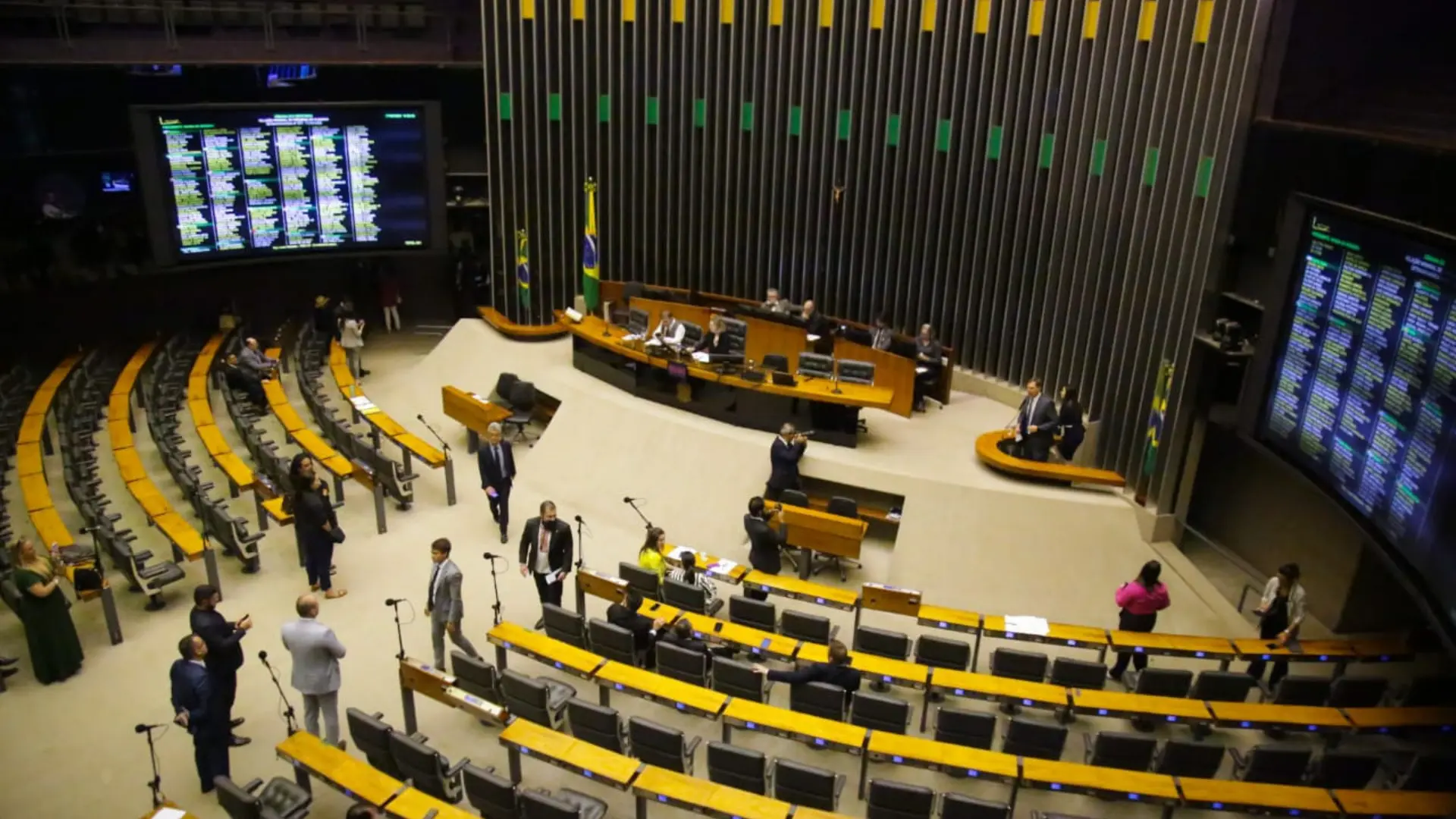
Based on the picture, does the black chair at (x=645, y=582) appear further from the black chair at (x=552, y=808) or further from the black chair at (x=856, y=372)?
the black chair at (x=856, y=372)

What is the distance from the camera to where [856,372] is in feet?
37.1

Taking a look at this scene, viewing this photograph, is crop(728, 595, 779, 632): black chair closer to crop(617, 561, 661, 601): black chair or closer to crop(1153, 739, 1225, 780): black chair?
crop(617, 561, 661, 601): black chair

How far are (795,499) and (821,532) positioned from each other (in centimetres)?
58

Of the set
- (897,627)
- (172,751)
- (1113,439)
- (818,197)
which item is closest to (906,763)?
(897,627)

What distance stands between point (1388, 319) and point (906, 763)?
174 inches

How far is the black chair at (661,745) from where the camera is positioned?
21.9 ft

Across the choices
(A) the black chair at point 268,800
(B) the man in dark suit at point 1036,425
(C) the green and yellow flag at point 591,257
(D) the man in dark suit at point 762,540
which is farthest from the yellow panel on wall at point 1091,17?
(A) the black chair at point 268,800

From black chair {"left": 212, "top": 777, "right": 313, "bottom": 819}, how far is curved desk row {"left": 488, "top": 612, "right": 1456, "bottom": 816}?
1.23 metres

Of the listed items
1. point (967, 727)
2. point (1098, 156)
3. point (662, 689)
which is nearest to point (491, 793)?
point (662, 689)

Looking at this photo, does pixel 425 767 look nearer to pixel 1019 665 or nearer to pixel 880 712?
pixel 880 712

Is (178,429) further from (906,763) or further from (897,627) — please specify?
(906,763)

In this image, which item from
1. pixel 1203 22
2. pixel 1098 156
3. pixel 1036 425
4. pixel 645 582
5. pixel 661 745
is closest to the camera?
pixel 661 745

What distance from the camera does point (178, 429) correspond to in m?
12.5

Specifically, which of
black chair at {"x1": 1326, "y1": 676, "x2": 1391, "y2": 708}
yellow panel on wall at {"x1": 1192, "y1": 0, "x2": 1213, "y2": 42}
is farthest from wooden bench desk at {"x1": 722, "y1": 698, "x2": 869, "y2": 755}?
yellow panel on wall at {"x1": 1192, "y1": 0, "x2": 1213, "y2": 42}
